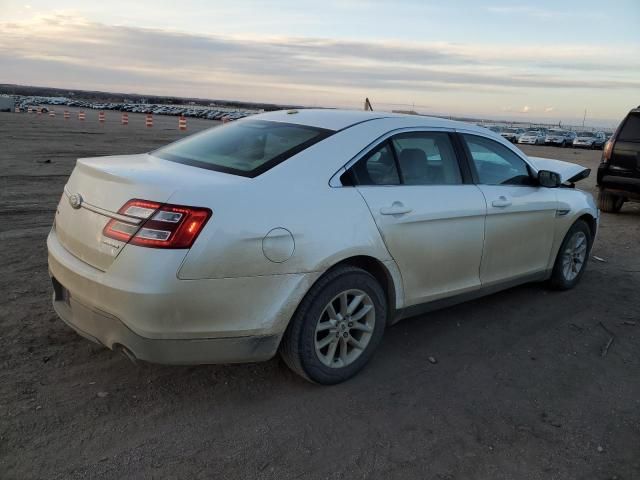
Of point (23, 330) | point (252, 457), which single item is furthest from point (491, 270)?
point (23, 330)

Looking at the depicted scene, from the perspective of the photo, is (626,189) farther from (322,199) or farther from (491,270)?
(322,199)

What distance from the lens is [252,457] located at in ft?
8.95

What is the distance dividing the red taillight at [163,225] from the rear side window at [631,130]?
8.60 metres

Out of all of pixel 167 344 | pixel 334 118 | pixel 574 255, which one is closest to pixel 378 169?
pixel 334 118

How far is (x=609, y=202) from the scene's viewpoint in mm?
10281

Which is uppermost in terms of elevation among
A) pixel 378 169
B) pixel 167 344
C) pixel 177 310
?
pixel 378 169

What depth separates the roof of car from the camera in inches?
148

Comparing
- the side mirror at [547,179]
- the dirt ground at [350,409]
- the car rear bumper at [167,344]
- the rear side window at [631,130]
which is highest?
the rear side window at [631,130]

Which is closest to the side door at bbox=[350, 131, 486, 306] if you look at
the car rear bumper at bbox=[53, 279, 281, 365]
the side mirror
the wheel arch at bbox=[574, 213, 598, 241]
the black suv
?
the side mirror

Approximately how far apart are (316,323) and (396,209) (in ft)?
2.98

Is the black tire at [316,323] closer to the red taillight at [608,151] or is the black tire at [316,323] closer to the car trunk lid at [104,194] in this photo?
the car trunk lid at [104,194]

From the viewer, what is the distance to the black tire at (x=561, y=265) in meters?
5.26

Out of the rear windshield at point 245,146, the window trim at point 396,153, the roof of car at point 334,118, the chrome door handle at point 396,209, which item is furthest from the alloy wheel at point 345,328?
the roof of car at point 334,118

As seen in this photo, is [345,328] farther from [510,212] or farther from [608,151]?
[608,151]
